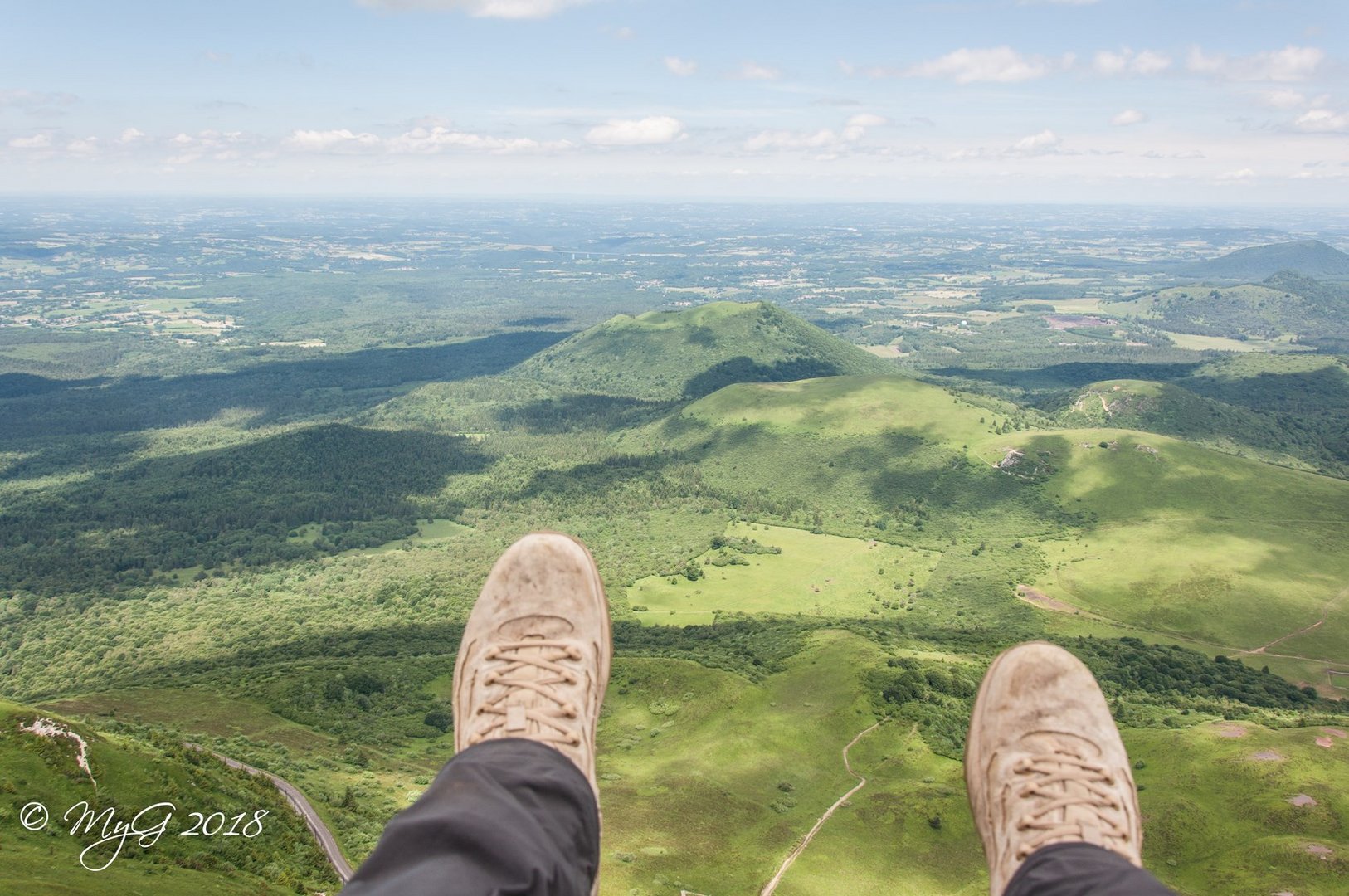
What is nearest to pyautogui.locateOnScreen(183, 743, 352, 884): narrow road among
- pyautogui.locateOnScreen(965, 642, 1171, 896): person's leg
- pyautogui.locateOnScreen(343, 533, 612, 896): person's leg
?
pyautogui.locateOnScreen(343, 533, 612, 896): person's leg

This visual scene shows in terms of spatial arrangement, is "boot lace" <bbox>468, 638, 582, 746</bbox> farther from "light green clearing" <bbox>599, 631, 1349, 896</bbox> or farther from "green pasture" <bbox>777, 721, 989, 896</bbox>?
"green pasture" <bbox>777, 721, 989, 896</bbox>

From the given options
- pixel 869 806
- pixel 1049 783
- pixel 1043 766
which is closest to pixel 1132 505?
pixel 869 806

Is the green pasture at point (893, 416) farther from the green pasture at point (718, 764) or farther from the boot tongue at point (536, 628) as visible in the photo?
the boot tongue at point (536, 628)

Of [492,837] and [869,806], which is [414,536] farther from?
[492,837]

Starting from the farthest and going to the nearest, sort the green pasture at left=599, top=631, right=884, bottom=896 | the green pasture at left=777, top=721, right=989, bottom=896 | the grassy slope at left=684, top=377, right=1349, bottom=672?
the grassy slope at left=684, top=377, right=1349, bottom=672 < the green pasture at left=599, top=631, right=884, bottom=896 < the green pasture at left=777, top=721, right=989, bottom=896

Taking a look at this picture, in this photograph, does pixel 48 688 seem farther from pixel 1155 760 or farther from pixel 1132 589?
pixel 1132 589

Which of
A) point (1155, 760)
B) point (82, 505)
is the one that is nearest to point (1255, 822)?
point (1155, 760)
